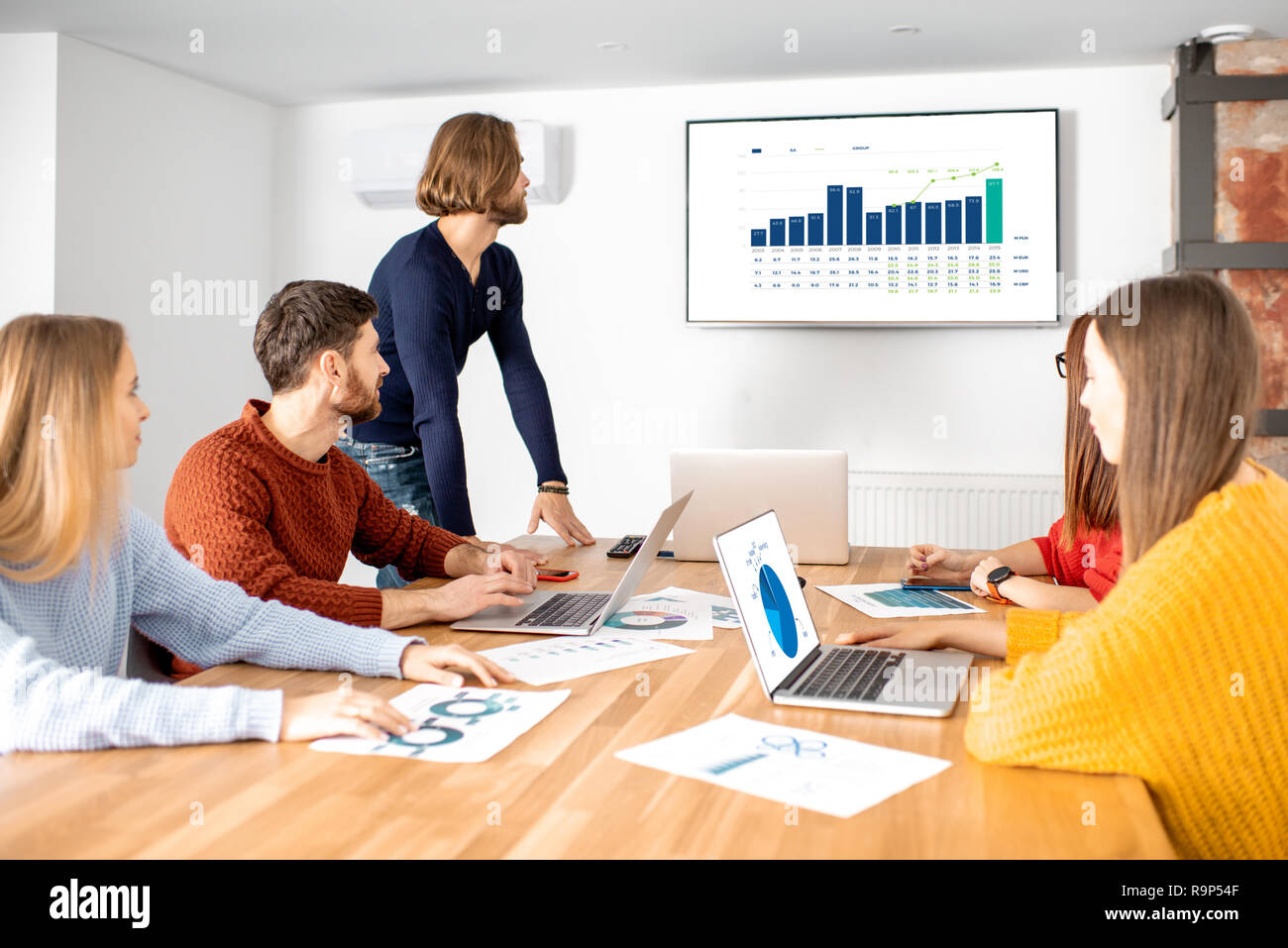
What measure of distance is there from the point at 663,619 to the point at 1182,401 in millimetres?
918

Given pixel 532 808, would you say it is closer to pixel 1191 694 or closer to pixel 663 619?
pixel 1191 694

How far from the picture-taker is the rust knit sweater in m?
1.68

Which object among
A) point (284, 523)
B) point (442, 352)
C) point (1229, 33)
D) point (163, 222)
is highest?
point (1229, 33)

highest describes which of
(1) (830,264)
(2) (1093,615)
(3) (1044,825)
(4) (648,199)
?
(4) (648,199)

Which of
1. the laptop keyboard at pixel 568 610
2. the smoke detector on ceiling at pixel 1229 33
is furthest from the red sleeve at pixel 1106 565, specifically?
the smoke detector on ceiling at pixel 1229 33

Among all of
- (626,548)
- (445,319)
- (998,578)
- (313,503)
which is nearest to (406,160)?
(445,319)

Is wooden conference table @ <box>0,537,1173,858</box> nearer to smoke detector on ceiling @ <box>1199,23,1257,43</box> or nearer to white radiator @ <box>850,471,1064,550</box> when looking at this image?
white radiator @ <box>850,471,1064,550</box>

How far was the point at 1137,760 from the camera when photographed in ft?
3.48

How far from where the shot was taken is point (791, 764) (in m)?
1.10

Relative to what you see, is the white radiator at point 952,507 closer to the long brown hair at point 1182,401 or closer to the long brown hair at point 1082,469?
the long brown hair at point 1082,469

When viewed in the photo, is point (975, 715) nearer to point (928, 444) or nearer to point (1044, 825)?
point (1044, 825)

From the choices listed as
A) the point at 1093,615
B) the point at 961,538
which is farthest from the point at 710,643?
the point at 961,538

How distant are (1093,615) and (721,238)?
10.5 ft

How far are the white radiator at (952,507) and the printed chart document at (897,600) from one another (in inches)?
78.3
